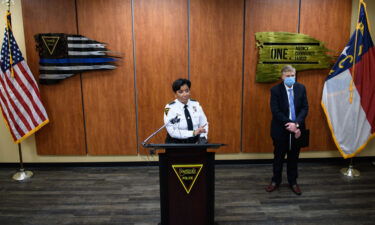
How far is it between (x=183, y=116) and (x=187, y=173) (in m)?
0.63

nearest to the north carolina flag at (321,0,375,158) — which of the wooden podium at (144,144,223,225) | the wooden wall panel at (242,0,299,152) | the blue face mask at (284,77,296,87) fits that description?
the wooden wall panel at (242,0,299,152)

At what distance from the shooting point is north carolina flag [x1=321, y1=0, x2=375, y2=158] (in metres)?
4.04

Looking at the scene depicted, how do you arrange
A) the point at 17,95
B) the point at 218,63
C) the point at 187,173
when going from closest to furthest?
the point at 187,173 → the point at 17,95 → the point at 218,63

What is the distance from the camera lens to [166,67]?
4.33 m

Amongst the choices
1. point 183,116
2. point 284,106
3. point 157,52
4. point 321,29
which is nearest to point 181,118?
point 183,116

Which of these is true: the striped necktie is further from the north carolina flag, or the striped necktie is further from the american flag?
the american flag

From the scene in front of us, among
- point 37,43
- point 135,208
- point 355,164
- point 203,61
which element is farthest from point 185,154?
point 355,164

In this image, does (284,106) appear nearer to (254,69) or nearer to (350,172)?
(254,69)

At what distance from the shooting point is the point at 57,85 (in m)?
4.37

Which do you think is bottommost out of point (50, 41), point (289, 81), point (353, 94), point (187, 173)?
point (187, 173)

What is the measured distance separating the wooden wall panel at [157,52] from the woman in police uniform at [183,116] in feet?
4.57

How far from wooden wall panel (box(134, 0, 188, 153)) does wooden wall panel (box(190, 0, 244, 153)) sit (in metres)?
0.19

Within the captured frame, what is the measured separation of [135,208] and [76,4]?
292cm

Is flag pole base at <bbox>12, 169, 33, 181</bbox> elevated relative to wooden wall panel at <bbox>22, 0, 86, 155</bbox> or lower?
lower
